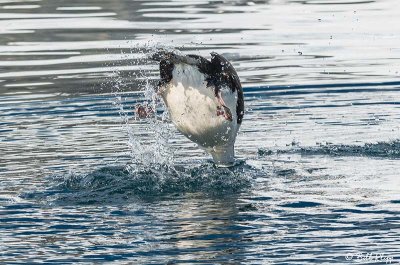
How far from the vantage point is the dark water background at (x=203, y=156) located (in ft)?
34.6

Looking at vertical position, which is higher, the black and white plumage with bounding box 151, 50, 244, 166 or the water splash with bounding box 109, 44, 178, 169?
the black and white plumage with bounding box 151, 50, 244, 166

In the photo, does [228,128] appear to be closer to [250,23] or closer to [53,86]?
[53,86]

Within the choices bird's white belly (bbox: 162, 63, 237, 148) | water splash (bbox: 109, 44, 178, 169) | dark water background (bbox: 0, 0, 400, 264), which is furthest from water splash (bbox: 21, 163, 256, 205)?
bird's white belly (bbox: 162, 63, 237, 148)

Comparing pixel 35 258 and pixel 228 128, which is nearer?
pixel 35 258

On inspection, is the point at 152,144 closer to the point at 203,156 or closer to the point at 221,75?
the point at 203,156

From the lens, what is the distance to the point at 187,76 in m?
12.2

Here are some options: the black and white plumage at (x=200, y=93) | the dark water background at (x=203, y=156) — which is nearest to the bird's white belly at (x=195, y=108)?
the black and white plumage at (x=200, y=93)

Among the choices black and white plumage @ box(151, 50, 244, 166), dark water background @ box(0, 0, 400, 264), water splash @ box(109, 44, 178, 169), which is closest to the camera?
dark water background @ box(0, 0, 400, 264)

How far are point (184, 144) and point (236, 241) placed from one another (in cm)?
445

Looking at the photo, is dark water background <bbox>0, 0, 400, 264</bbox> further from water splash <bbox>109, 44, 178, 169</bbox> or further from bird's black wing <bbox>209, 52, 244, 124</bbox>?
bird's black wing <bbox>209, 52, 244, 124</bbox>

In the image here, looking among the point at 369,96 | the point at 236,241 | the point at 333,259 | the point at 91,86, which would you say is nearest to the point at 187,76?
the point at 236,241

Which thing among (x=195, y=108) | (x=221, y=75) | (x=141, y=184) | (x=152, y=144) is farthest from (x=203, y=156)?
(x=221, y=75)

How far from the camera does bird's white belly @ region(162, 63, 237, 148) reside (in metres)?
12.3

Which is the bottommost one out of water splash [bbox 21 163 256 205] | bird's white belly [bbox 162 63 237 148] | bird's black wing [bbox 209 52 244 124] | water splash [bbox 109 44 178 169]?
water splash [bbox 21 163 256 205]
